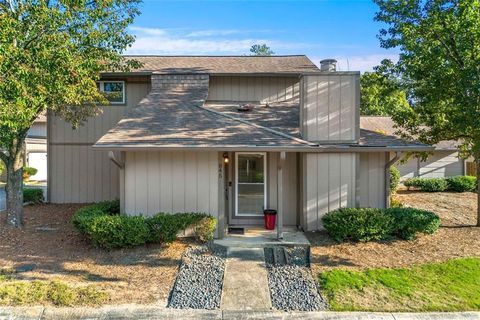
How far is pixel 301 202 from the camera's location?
393 inches

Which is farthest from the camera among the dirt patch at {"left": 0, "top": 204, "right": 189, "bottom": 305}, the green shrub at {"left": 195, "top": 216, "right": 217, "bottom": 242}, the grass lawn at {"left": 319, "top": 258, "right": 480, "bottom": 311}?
the green shrub at {"left": 195, "top": 216, "right": 217, "bottom": 242}

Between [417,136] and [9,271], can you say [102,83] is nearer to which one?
[9,271]

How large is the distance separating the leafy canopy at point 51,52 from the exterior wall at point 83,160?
7.88 ft

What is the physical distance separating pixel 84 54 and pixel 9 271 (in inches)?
222

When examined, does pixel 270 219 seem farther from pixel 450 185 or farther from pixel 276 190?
pixel 450 185

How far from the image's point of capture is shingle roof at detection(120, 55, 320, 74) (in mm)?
12742

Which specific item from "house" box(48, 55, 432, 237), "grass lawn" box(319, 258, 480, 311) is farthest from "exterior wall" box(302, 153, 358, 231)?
"grass lawn" box(319, 258, 480, 311)

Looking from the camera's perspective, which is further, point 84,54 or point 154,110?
point 154,110

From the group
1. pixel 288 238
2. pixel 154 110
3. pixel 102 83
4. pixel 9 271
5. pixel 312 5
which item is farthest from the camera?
pixel 312 5

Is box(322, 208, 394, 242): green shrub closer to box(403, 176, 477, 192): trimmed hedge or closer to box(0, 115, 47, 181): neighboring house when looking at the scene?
box(403, 176, 477, 192): trimmed hedge

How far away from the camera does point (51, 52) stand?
807cm

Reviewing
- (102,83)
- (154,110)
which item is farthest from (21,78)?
(102,83)

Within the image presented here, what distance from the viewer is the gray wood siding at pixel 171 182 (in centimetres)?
893

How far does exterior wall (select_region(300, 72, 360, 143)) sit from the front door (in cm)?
176
